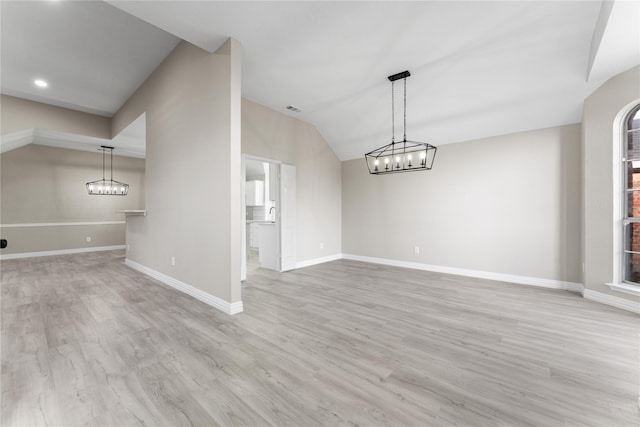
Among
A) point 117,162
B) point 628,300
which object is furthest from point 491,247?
point 117,162

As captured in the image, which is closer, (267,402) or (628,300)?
(267,402)

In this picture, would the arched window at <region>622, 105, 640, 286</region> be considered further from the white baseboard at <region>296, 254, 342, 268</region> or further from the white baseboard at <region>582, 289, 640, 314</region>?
the white baseboard at <region>296, 254, 342, 268</region>

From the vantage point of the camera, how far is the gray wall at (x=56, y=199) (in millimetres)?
6133

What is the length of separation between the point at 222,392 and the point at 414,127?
4.78 m

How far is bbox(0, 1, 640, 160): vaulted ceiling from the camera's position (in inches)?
97.0

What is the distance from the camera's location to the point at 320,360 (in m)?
1.93

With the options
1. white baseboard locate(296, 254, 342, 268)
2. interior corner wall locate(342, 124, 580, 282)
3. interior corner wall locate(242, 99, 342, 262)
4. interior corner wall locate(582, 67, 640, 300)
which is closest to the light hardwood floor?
interior corner wall locate(582, 67, 640, 300)

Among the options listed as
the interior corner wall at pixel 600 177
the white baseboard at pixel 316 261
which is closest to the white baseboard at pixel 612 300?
the interior corner wall at pixel 600 177

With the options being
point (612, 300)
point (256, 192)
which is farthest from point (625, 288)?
point (256, 192)

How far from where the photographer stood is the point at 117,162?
25.8 ft

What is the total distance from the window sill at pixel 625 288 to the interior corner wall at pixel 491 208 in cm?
65

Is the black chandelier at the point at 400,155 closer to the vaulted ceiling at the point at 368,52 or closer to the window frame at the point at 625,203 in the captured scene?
the vaulted ceiling at the point at 368,52

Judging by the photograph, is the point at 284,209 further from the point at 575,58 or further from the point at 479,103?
the point at 575,58

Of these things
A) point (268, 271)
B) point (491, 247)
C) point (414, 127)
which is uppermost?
point (414, 127)
